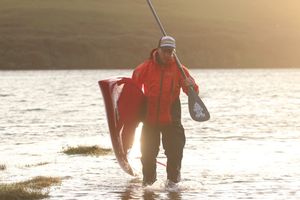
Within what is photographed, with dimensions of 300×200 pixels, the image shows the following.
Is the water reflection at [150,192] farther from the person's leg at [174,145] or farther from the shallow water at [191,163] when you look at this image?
the person's leg at [174,145]

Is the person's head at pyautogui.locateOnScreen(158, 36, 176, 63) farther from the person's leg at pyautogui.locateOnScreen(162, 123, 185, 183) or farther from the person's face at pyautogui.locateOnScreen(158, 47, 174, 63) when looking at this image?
the person's leg at pyautogui.locateOnScreen(162, 123, 185, 183)

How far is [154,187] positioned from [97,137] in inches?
495

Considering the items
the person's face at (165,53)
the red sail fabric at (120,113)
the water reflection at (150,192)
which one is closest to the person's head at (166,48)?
the person's face at (165,53)

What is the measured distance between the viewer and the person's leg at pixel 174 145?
1466cm

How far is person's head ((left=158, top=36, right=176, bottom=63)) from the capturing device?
46.9 ft

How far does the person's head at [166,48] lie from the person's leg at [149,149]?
126cm

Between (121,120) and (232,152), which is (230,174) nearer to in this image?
(121,120)

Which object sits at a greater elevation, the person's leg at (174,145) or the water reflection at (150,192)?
the person's leg at (174,145)

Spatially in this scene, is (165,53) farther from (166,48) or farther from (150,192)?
(150,192)

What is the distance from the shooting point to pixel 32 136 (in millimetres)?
27844

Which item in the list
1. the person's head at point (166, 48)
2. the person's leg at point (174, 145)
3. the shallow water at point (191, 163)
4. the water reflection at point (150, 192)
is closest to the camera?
the water reflection at point (150, 192)

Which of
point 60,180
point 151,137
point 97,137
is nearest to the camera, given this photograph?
point 151,137

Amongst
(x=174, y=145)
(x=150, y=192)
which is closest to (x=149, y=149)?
(x=174, y=145)

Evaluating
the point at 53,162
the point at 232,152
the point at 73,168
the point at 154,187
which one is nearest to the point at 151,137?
the point at 154,187
